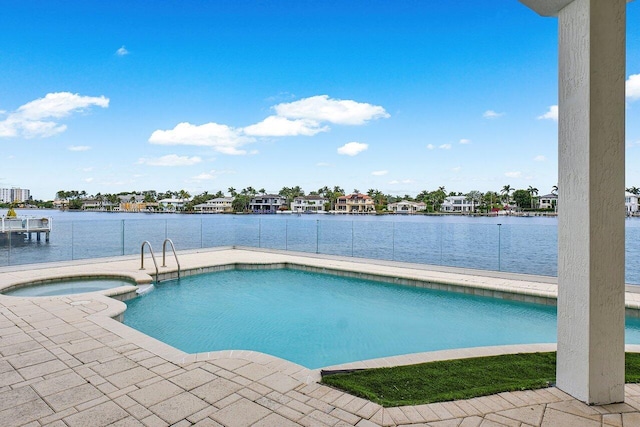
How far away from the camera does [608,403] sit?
93.0 inches

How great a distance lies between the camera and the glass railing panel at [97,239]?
35.9 feet

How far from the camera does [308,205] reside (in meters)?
68.4

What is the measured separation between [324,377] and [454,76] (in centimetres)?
1595

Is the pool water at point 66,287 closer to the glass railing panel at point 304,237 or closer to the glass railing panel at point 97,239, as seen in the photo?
the glass railing panel at point 97,239

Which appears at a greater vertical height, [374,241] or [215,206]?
[215,206]

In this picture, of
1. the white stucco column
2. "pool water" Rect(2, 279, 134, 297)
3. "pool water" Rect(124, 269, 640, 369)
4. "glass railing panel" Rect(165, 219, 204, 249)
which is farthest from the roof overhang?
"glass railing panel" Rect(165, 219, 204, 249)

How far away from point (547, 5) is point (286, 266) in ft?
26.6

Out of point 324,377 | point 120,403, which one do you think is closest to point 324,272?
point 324,377

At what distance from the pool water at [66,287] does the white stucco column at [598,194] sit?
24.5ft

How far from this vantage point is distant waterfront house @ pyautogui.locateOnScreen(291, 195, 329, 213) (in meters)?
67.2

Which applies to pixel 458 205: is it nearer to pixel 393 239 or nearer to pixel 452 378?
pixel 393 239

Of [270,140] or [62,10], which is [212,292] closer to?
[62,10]

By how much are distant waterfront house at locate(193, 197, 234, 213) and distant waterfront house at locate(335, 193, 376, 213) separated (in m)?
19.8

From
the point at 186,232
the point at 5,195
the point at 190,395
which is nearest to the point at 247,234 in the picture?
the point at 186,232
